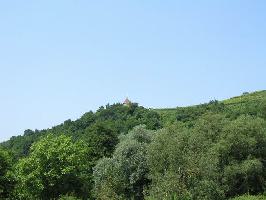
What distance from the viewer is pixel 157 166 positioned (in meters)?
64.4

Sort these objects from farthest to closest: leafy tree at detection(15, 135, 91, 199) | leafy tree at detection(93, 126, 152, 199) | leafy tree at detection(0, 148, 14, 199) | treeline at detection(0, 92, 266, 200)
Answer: leafy tree at detection(93, 126, 152, 199) → treeline at detection(0, 92, 266, 200) → leafy tree at detection(15, 135, 91, 199) → leafy tree at detection(0, 148, 14, 199)

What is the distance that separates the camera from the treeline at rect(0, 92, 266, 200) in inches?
2127

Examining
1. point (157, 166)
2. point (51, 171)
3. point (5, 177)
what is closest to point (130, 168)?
Result: point (157, 166)

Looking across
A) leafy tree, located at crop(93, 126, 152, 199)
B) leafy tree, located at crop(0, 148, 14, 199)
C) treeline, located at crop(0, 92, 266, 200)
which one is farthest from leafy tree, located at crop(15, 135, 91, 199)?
leafy tree, located at crop(93, 126, 152, 199)

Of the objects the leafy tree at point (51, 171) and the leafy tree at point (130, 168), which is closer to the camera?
the leafy tree at point (51, 171)

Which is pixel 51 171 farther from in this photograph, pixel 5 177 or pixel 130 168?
pixel 130 168

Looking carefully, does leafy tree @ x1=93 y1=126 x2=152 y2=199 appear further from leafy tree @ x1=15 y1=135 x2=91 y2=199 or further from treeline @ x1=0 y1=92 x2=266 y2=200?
leafy tree @ x1=15 y1=135 x2=91 y2=199

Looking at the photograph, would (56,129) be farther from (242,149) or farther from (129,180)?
(242,149)

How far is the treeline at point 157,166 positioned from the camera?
Answer: 54031 mm

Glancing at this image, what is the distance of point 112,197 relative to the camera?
55.3 metres

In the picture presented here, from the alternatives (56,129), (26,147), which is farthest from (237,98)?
(26,147)

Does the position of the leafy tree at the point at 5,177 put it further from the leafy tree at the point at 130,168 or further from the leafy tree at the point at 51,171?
the leafy tree at the point at 130,168

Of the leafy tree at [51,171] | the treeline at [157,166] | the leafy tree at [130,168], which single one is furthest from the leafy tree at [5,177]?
the leafy tree at [130,168]

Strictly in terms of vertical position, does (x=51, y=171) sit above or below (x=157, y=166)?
above
